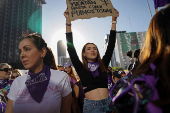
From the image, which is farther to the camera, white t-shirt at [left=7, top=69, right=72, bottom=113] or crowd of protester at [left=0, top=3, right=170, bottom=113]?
white t-shirt at [left=7, top=69, right=72, bottom=113]

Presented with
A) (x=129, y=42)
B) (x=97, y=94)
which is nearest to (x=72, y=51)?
(x=97, y=94)

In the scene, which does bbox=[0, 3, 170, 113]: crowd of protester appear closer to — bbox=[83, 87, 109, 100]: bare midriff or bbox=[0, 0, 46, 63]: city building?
bbox=[83, 87, 109, 100]: bare midriff

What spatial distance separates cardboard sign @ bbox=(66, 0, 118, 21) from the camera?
8.74 ft

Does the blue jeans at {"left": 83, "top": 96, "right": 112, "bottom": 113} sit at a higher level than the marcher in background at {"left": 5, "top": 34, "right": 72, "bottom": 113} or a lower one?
lower

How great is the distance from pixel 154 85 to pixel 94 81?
5.34 feet

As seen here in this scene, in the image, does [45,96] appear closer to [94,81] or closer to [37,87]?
[37,87]

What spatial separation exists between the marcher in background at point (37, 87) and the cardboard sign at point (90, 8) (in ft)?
4.17

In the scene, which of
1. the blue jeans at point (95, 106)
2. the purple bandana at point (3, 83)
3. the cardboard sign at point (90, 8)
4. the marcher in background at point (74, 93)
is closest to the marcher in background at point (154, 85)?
the blue jeans at point (95, 106)

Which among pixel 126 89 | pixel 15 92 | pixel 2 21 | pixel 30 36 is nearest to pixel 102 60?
pixel 30 36

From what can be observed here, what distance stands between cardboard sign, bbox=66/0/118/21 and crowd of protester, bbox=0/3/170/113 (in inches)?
8.6

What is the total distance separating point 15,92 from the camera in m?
1.58

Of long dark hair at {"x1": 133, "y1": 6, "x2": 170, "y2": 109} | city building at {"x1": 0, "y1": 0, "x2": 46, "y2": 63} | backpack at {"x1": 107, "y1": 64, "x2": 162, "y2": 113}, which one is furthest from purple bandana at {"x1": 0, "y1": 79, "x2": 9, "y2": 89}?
city building at {"x1": 0, "y1": 0, "x2": 46, "y2": 63}

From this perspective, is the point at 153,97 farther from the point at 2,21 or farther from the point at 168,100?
the point at 2,21

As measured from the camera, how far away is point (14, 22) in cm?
6656
